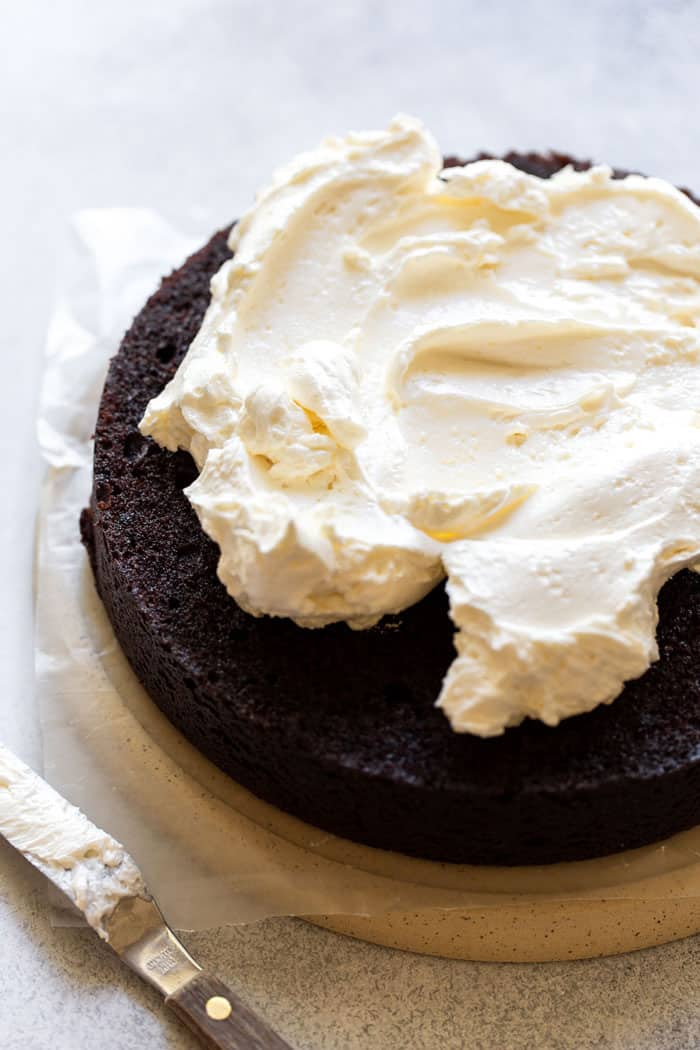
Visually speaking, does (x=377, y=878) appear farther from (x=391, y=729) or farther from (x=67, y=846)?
(x=67, y=846)

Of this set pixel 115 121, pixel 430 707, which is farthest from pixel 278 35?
pixel 430 707

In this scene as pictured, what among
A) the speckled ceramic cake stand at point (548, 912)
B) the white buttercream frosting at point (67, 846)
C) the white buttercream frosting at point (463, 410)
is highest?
the white buttercream frosting at point (463, 410)

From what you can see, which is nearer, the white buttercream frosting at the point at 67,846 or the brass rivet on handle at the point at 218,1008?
the brass rivet on handle at the point at 218,1008

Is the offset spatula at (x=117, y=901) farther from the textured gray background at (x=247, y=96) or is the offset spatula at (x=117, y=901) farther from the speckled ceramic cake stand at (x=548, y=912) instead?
the textured gray background at (x=247, y=96)

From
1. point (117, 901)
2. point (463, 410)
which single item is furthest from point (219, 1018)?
point (463, 410)

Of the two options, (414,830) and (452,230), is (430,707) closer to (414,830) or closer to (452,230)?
(414,830)

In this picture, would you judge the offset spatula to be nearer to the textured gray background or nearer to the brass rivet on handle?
the brass rivet on handle

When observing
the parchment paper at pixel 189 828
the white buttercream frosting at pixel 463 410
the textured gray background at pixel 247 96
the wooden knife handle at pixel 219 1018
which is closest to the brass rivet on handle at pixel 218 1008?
the wooden knife handle at pixel 219 1018
